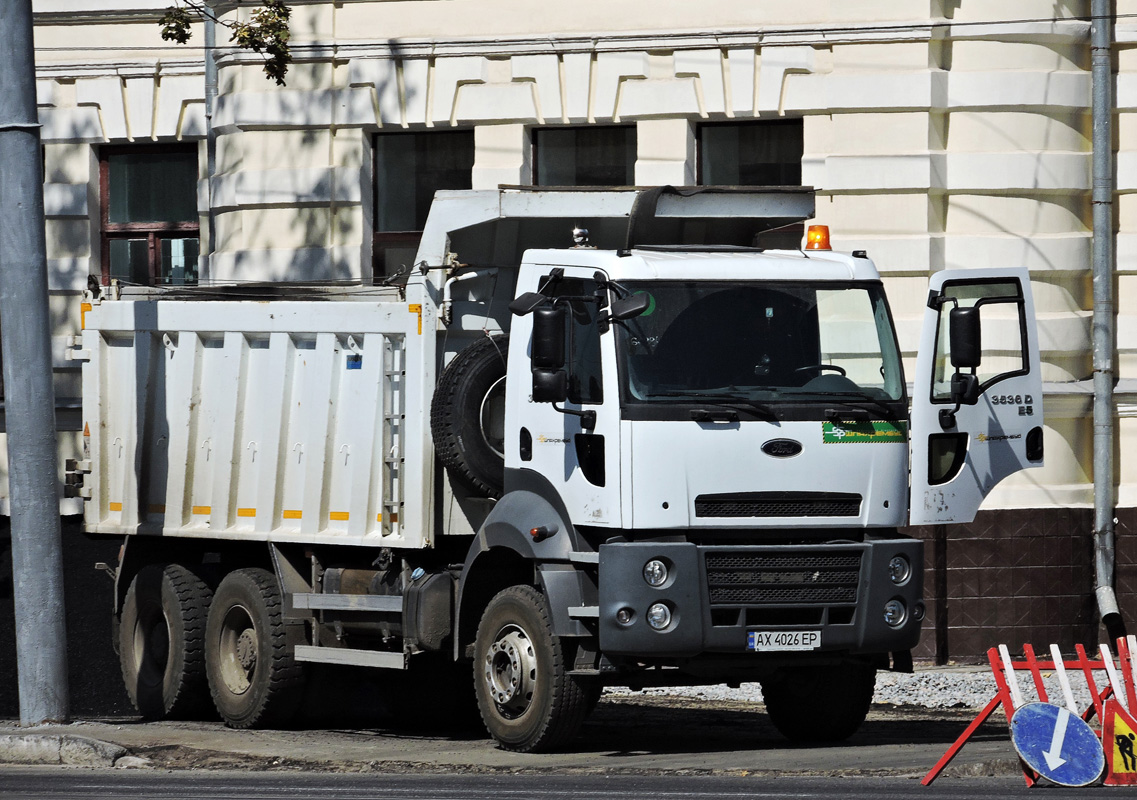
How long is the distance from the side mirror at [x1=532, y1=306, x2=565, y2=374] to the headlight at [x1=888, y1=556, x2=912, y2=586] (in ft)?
6.84

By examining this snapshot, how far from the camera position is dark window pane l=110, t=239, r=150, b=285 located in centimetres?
1992

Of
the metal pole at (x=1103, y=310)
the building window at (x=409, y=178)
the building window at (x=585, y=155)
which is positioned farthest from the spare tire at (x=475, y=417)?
the metal pole at (x=1103, y=310)

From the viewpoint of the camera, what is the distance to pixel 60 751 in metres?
11.0

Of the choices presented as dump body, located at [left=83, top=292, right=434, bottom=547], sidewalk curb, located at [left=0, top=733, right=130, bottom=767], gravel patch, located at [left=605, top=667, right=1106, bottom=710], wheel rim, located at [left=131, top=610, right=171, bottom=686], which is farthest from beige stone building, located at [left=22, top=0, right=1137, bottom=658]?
sidewalk curb, located at [left=0, top=733, right=130, bottom=767]

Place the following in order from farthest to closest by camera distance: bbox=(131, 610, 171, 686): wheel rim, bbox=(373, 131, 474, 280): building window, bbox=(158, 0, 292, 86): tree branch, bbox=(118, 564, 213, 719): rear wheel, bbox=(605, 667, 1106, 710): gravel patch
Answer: bbox=(373, 131, 474, 280): building window < bbox=(158, 0, 292, 86): tree branch < bbox=(605, 667, 1106, 710): gravel patch < bbox=(131, 610, 171, 686): wheel rim < bbox=(118, 564, 213, 719): rear wheel

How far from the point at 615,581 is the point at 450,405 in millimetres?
1839

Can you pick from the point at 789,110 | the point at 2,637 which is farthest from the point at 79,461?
the point at 789,110

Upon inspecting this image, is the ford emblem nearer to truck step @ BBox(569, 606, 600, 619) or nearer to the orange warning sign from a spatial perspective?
truck step @ BBox(569, 606, 600, 619)

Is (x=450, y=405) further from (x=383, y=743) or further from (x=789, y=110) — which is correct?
(x=789, y=110)

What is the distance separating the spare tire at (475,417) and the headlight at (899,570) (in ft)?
7.79

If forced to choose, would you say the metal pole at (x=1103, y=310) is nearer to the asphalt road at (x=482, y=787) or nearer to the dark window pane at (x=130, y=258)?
the asphalt road at (x=482, y=787)

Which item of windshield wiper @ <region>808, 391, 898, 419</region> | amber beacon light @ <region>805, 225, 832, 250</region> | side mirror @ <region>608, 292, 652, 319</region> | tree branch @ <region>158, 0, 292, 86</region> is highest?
tree branch @ <region>158, 0, 292, 86</region>

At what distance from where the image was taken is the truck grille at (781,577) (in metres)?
10.4

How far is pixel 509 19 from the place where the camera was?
58.5 ft
